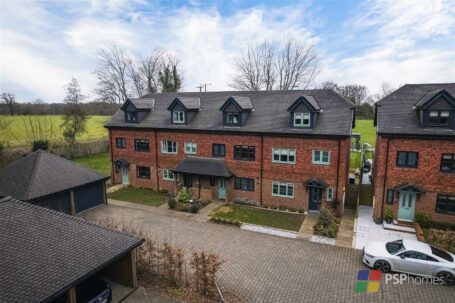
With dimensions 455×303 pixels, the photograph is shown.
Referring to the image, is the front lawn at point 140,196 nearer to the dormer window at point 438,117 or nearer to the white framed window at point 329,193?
the white framed window at point 329,193

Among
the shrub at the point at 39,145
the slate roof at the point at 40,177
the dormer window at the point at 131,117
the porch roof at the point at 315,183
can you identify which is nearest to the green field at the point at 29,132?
the shrub at the point at 39,145

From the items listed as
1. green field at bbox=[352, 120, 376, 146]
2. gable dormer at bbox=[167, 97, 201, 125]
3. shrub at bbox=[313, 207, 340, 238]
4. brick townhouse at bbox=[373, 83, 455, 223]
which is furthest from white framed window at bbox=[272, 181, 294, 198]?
green field at bbox=[352, 120, 376, 146]

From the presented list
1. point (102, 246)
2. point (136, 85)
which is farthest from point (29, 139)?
point (102, 246)

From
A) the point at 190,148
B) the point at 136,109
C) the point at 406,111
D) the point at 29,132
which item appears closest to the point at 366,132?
the point at 406,111

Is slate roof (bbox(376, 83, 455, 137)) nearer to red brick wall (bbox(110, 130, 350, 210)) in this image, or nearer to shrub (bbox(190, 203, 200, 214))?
red brick wall (bbox(110, 130, 350, 210))

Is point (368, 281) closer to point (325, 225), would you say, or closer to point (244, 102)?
point (325, 225)

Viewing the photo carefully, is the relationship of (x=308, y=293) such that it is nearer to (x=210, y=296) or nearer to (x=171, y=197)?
(x=210, y=296)
